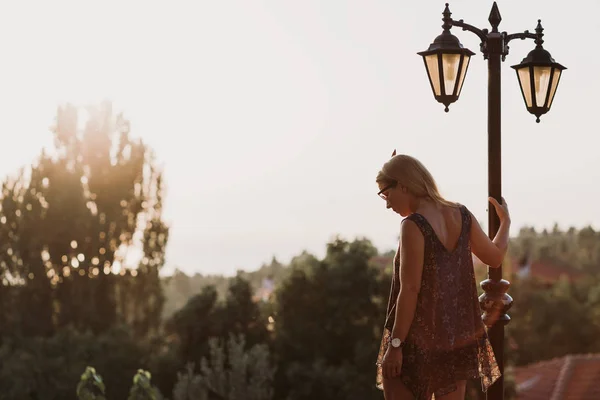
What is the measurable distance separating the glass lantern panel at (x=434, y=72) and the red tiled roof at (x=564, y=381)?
28.0 metres

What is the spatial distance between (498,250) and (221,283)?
12591 cm

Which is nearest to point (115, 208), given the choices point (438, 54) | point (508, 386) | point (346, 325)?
point (346, 325)

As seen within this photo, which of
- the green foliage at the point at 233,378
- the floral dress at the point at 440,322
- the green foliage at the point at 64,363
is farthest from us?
the green foliage at the point at 64,363

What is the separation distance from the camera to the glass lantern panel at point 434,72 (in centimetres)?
693

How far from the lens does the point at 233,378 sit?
101 feet

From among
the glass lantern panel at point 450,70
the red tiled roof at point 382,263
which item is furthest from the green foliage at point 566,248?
the glass lantern panel at point 450,70

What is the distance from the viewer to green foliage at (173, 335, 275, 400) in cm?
3031

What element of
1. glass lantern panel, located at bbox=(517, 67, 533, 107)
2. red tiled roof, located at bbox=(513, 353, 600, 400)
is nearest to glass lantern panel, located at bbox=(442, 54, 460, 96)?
glass lantern panel, located at bbox=(517, 67, 533, 107)

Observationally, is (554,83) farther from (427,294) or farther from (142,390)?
(142,390)

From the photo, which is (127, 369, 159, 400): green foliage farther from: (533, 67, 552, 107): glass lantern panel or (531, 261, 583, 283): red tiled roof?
(531, 261, 583, 283): red tiled roof

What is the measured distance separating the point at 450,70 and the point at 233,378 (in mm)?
24966

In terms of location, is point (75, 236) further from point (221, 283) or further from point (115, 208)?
point (221, 283)

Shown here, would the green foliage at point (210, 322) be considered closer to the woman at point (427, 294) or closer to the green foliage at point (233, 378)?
the green foliage at point (233, 378)

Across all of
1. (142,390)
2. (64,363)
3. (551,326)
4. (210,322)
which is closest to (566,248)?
(551,326)
